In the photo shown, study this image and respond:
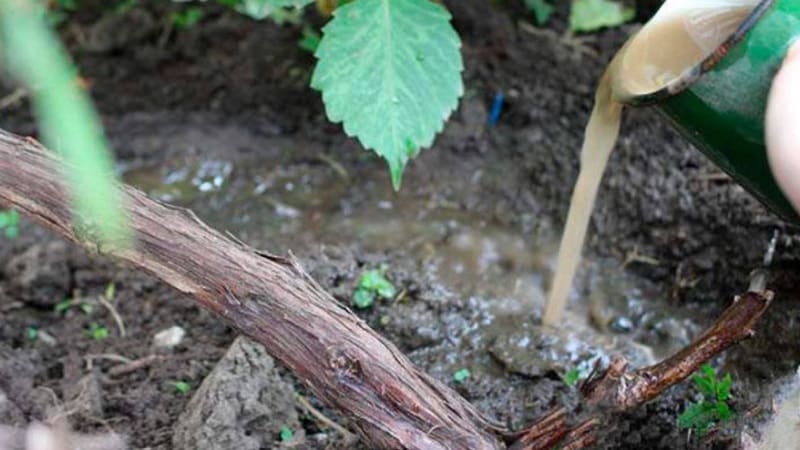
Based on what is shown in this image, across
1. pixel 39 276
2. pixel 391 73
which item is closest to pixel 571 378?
pixel 391 73

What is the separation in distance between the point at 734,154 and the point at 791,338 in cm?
38

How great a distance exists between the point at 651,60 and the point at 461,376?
556 millimetres

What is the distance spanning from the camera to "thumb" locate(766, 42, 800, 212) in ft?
3.16

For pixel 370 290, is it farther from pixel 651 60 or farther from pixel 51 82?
pixel 51 82

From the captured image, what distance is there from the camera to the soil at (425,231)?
4.59 feet

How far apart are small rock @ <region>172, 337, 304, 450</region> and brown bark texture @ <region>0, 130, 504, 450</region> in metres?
0.19

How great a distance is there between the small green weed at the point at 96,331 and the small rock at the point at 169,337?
81mm

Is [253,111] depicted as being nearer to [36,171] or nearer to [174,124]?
[174,124]

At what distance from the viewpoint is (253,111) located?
2.06 metres

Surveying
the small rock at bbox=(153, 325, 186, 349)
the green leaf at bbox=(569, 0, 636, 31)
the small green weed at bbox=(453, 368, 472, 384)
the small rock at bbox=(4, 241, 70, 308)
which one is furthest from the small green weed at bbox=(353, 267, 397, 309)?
the green leaf at bbox=(569, 0, 636, 31)

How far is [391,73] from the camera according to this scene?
1.29 metres

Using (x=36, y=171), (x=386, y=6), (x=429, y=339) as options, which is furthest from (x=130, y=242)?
(x=429, y=339)

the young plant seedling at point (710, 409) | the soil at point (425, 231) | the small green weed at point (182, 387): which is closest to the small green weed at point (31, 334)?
the soil at point (425, 231)

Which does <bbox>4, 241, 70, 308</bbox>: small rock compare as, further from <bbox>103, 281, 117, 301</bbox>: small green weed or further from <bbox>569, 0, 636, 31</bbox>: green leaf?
<bbox>569, 0, 636, 31</bbox>: green leaf
